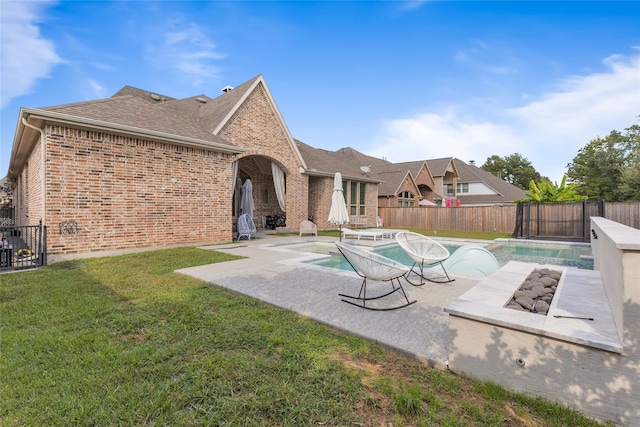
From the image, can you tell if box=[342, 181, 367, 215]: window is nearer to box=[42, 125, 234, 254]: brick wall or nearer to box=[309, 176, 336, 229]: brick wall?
box=[309, 176, 336, 229]: brick wall

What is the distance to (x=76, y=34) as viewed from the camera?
938 cm

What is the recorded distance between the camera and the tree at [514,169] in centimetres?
4881

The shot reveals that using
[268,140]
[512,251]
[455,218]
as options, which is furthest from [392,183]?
[268,140]

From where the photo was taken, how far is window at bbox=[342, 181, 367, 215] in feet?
64.0

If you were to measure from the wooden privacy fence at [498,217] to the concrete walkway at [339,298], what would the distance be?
14847 mm

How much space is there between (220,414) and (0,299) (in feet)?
16.3

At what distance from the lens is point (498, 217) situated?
1939 cm

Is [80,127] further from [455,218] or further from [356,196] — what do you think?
[455,218]

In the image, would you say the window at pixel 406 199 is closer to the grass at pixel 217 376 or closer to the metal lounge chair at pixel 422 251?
the metal lounge chair at pixel 422 251

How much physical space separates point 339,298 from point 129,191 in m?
7.67

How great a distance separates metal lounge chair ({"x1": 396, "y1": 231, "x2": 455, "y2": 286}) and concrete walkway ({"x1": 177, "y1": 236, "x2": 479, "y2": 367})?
0.30 meters

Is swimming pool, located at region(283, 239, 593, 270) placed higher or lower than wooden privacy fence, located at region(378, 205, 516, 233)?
lower

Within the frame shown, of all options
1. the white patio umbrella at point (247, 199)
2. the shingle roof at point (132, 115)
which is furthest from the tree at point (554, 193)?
the shingle roof at point (132, 115)

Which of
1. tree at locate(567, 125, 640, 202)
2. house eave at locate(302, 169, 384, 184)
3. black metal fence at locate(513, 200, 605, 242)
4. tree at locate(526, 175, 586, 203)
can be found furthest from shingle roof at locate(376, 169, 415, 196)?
tree at locate(567, 125, 640, 202)
